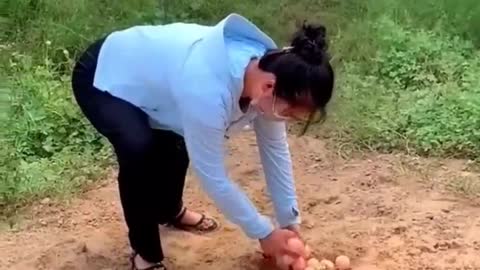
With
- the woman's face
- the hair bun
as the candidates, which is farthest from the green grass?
the hair bun

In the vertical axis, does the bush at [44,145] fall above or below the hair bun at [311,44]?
below

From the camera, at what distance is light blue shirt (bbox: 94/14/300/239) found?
2.55 metres

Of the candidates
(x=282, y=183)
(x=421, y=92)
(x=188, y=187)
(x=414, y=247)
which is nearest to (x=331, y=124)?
(x=421, y=92)

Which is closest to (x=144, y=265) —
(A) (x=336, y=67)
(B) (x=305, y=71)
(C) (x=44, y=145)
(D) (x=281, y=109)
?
(D) (x=281, y=109)

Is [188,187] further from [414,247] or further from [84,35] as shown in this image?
[84,35]

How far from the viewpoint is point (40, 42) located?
5.13m

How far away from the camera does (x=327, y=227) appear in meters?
3.46

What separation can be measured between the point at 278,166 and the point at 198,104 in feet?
1.43

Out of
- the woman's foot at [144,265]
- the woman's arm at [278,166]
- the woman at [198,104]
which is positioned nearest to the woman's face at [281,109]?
the woman at [198,104]

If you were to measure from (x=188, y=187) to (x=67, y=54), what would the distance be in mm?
1460

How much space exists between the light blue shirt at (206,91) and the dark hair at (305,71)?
135 millimetres

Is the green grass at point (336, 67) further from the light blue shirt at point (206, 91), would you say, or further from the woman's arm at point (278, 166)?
the woman's arm at point (278, 166)

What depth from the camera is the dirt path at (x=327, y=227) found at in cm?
326

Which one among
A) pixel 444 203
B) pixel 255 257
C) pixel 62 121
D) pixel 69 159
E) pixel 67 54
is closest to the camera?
pixel 255 257
